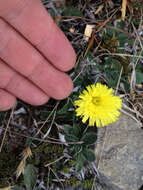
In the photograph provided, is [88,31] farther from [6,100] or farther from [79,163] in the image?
[79,163]

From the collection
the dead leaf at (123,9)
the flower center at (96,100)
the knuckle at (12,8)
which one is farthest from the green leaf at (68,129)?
the dead leaf at (123,9)

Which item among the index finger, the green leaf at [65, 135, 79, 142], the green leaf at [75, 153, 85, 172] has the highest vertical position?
the index finger

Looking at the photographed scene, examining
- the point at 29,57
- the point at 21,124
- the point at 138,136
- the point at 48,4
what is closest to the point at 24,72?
the point at 29,57

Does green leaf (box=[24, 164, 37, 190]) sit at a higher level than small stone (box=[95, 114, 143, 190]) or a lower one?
higher

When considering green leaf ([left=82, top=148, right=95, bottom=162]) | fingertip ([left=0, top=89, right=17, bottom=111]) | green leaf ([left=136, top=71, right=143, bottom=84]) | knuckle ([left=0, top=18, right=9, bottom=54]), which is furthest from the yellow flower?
knuckle ([left=0, top=18, right=9, bottom=54])

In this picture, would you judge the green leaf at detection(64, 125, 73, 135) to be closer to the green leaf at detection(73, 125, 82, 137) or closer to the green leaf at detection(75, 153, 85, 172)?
the green leaf at detection(73, 125, 82, 137)

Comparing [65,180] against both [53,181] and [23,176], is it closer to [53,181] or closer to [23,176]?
[53,181]
